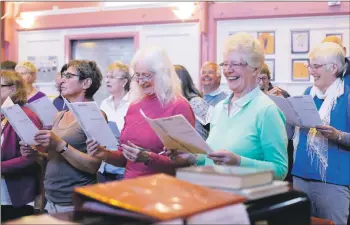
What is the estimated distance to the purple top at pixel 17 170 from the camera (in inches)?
101

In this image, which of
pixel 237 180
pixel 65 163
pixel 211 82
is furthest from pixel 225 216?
pixel 211 82

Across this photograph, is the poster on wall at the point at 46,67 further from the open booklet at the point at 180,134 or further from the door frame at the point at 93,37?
the open booklet at the point at 180,134

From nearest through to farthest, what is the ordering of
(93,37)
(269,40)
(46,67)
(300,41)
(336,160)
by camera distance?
(336,160)
(300,41)
(269,40)
(93,37)
(46,67)

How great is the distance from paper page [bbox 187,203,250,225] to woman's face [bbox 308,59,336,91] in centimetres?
158

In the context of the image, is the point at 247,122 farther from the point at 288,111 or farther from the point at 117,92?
the point at 117,92

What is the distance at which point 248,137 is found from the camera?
1624mm

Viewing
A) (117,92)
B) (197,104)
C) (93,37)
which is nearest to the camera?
(197,104)

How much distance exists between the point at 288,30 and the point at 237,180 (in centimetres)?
495

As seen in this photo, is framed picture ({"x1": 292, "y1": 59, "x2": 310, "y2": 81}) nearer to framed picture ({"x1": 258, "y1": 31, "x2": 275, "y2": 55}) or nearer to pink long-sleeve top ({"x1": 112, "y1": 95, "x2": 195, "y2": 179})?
framed picture ({"x1": 258, "y1": 31, "x2": 275, "y2": 55})

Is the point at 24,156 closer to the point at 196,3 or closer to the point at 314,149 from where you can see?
the point at 314,149

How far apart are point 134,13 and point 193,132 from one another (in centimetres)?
521

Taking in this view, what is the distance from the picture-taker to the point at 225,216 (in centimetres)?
89

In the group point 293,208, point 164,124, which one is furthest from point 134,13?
point 293,208

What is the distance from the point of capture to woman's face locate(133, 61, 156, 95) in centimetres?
204
